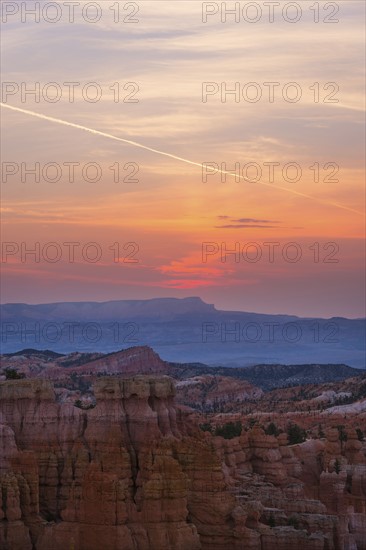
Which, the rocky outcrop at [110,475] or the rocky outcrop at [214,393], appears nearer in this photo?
the rocky outcrop at [110,475]

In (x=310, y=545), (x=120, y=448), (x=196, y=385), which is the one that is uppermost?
(x=196, y=385)

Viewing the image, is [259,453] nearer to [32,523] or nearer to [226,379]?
[32,523]

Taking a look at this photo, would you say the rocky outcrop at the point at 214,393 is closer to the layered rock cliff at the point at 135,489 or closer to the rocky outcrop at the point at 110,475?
the layered rock cliff at the point at 135,489

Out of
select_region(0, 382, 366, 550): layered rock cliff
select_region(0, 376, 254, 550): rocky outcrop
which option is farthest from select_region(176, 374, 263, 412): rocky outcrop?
select_region(0, 376, 254, 550): rocky outcrop

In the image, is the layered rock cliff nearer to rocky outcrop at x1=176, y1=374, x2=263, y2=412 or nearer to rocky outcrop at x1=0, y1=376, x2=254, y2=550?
rocky outcrop at x1=0, y1=376, x2=254, y2=550

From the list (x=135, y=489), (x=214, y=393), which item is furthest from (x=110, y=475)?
(x=214, y=393)

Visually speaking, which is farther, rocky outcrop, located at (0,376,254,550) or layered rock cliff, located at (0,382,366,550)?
layered rock cliff, located at (0,382,366,550)

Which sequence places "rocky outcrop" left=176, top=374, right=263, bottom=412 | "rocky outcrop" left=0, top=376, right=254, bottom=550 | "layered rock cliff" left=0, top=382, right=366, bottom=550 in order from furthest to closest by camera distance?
1. "rocky outcrop" left=176, top=374, right=263, bottom=412
2. "layered rock cliff" left=0, top=382, right=366, bottom=550
3. "rocky outcrop" left=0, top=376, right=254, bottom=550

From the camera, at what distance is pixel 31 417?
207ft

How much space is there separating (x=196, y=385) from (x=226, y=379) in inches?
414

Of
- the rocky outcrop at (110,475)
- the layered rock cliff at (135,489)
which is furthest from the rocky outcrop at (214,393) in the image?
the rocky outcrop at (110,475)

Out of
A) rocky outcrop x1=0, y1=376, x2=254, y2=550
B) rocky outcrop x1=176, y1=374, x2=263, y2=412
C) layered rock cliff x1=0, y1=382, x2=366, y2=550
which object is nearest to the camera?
rocky outcrop x1=0, y1=376, x2=254, y2=550

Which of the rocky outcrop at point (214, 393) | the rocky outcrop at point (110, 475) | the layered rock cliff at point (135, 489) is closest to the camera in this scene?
the rocky outcrop at point (110, 475)

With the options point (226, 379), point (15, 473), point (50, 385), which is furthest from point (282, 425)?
point (226, 379)
